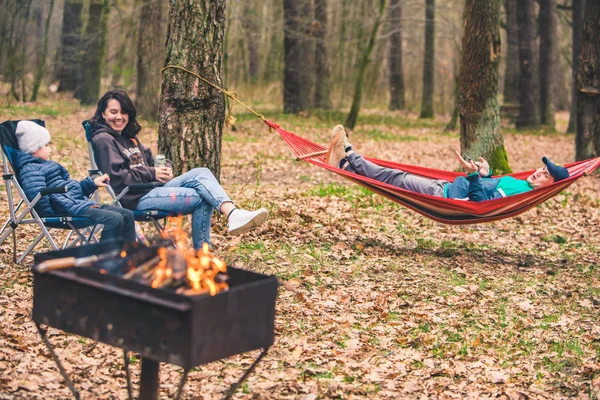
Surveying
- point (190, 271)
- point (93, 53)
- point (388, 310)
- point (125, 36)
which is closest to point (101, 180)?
point (388, 310)

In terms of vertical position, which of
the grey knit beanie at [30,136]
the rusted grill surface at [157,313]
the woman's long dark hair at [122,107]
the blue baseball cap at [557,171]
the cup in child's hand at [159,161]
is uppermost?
the woman's long dark hair at [122,107]

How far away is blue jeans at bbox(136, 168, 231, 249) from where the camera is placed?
5746 mm

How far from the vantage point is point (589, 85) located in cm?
1204

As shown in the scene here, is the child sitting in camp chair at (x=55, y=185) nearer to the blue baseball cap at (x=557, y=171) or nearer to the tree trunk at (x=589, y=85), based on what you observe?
the blue baseball cap at (x=557, y=171)

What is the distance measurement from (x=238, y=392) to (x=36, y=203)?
2257 millimetres

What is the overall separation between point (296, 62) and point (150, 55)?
6.43 meters

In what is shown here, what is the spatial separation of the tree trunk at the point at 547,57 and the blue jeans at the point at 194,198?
19.1 metres

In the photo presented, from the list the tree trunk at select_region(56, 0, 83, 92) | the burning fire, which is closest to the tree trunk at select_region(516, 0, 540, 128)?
the tree trunk at select_region(56, 0, 83, 92)

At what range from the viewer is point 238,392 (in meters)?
4.06

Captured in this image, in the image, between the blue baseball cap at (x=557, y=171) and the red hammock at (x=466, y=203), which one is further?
the blue baseball cap at (x=557, y=171)

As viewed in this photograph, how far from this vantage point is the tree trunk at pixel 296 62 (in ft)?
69.6

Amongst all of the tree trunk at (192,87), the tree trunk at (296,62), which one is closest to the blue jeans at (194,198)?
the tree trunk at (192,87)

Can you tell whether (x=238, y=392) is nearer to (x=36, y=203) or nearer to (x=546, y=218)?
(x=36, y=203)

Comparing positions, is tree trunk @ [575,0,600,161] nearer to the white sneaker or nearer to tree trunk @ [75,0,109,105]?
the white sneaker
